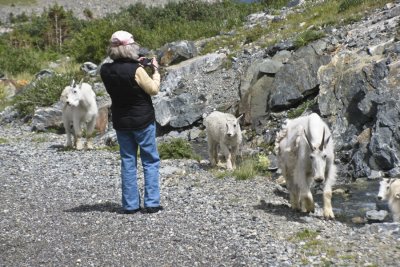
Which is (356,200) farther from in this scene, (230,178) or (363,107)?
(363,107)

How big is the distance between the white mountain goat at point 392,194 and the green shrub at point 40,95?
14.2m

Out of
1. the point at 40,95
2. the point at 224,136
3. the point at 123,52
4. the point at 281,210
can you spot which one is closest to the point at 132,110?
the point at 123,52

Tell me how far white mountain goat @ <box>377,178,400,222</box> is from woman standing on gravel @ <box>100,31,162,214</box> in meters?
3.55

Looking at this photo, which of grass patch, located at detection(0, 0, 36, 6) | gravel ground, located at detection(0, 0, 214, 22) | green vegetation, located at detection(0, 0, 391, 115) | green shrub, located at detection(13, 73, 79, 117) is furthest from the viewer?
grass patch, located at detection(0, 0, 36, 6)

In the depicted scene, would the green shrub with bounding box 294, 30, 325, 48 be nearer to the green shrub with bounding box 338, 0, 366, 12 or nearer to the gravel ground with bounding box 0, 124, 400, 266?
the green shrub with bounding box 338, 0, 366, 12

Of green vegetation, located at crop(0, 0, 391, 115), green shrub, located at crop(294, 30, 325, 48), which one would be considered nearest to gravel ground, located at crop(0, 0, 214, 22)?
green vegetation, located at crop(0, 0, 391, 115)

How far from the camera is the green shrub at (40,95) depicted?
866 inches

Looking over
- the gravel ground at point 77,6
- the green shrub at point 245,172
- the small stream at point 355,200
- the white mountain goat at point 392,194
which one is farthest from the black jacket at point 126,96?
the gravel ground at point 77,6

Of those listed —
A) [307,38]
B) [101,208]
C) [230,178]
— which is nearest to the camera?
[101,208]

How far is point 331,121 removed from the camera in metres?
14.8

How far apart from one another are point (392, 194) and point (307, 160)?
206 centimetres

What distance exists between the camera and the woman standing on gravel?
8.59 m

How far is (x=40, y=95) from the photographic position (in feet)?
73.1

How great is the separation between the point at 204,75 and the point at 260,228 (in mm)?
14160
